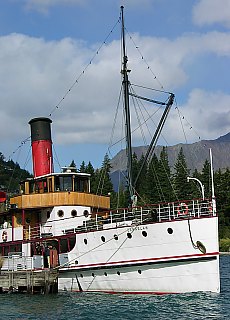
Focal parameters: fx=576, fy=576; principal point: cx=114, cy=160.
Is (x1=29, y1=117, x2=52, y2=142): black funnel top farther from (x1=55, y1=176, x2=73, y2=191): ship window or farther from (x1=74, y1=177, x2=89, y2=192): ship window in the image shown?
(x1=74, y1=177, x2=89, y2=192): ship window

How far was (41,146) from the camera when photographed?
33.8 metres

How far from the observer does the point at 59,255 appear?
29.0 meters

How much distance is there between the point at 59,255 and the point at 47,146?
7.58 meters

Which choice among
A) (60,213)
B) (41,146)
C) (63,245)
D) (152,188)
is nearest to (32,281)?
(63,245)

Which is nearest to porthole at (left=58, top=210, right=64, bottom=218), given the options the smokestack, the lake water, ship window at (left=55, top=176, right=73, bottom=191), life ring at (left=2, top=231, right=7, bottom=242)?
ship window at (left=55, top=176, right=73, bottom=191)

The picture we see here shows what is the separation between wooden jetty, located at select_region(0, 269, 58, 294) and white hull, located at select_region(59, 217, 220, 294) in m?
1.74

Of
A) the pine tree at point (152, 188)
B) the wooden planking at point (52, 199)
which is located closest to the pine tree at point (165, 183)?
the pine tree at point (152, 188)

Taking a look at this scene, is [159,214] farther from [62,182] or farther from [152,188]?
[152,188]

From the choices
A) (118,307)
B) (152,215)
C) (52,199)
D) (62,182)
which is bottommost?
(118,307)

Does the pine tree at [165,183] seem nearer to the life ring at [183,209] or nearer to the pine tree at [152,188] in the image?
the pine tree at [152,188]

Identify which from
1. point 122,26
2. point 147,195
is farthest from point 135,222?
point 147,195

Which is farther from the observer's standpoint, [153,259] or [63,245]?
[63,245]

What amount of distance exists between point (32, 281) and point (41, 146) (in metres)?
8.59

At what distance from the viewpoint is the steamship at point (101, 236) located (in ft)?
81.6
